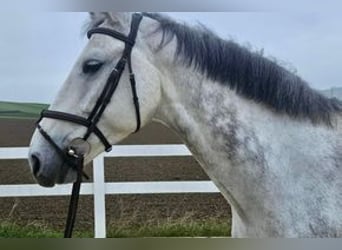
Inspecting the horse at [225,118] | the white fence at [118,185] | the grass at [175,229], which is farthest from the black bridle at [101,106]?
the grass at [175,229]

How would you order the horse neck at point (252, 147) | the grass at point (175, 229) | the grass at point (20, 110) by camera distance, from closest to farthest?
the horse neck at point (252, 147) → the grass at point (20, 110) → the grass at point (175, 229)

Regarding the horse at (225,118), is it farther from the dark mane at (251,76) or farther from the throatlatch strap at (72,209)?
the throatlatch strap at (72,209)

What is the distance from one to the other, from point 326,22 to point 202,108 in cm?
64

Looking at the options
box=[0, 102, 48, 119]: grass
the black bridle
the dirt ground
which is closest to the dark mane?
the black bridle

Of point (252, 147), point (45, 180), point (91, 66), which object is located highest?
point (91, 66)

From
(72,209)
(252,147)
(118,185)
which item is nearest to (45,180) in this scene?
(72,209)

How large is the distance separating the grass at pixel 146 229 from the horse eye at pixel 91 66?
2.26 feet

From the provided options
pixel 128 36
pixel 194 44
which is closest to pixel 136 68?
pixel 128 36

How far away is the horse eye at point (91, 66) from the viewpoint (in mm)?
1140

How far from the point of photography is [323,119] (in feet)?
3.84

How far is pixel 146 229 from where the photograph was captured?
1.45 meters

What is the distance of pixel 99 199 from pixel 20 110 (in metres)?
0.53

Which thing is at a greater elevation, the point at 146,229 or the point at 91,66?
the point at 91,66

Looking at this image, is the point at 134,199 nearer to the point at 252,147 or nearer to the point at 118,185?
the point at 118,185
